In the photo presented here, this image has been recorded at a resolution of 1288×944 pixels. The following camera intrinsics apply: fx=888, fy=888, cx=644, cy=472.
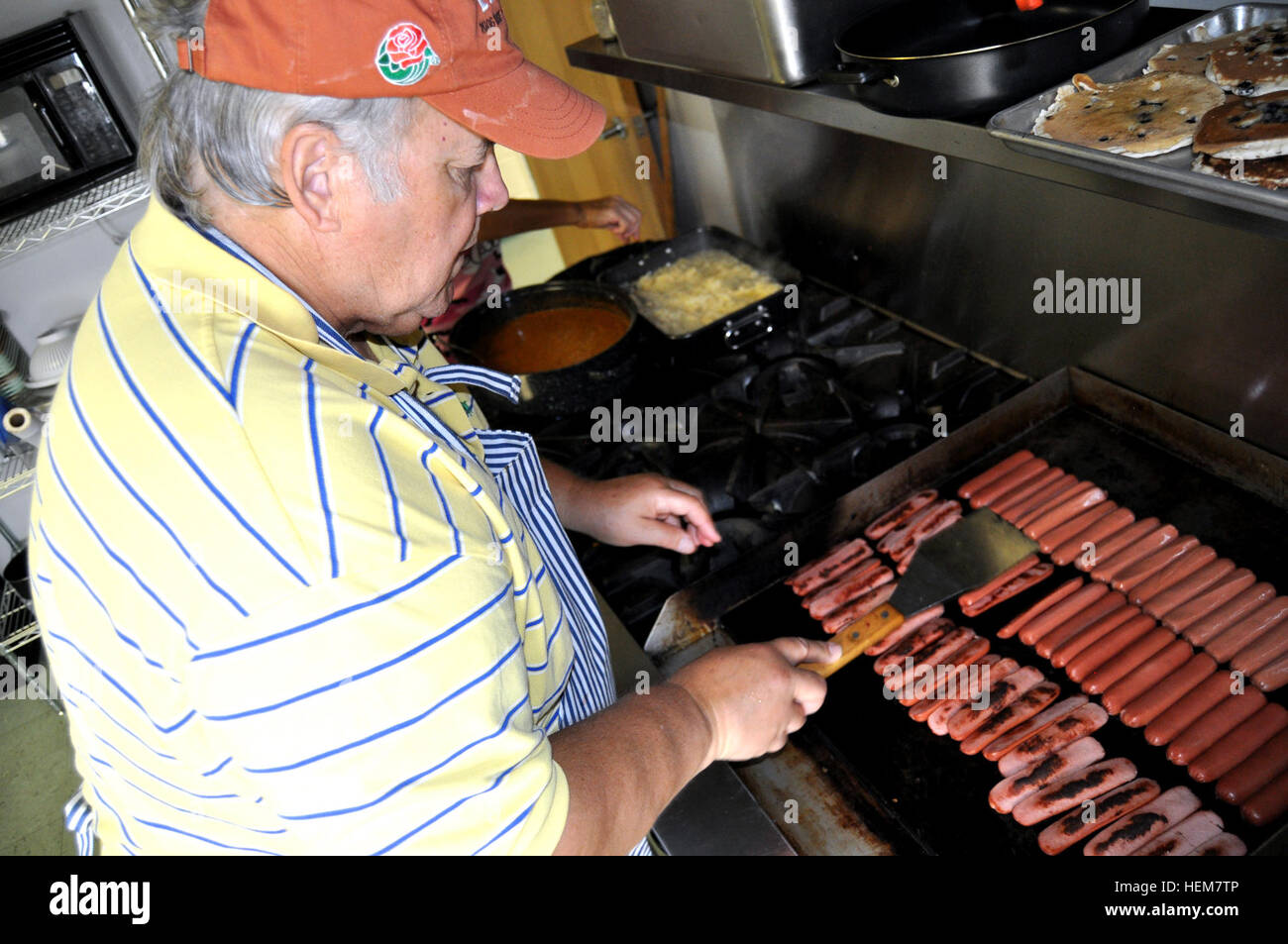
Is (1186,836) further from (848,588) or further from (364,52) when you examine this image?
(364,52)

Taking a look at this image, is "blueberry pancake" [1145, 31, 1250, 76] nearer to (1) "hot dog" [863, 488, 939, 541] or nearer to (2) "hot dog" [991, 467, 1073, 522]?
(2) "hot dog" [991, 467, 1073, 522]

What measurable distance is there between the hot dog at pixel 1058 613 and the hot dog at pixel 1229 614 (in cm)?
18

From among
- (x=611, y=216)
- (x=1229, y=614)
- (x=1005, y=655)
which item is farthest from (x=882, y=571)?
(x=611, y=216)

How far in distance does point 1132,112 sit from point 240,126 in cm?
132

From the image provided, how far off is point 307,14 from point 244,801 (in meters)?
0.98

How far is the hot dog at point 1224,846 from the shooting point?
4.48ft

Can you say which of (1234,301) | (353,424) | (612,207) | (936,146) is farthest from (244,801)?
(612,207)

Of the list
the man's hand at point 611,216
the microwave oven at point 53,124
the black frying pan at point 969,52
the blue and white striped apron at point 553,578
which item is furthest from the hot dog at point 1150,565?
the microwave oven at point 53,124

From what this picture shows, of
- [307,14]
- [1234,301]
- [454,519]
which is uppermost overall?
[307,14]

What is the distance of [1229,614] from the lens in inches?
65.6

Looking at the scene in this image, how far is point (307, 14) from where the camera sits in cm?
105

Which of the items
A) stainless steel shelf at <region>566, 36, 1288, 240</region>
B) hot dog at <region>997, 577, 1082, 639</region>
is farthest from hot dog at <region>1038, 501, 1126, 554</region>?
stainless steel shelf at <region>566, 36, 1288, 240</region>

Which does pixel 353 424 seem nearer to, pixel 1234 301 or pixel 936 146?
pixel 936 146

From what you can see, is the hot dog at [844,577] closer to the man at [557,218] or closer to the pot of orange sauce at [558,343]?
the pot of orange sauce at [558,343]
